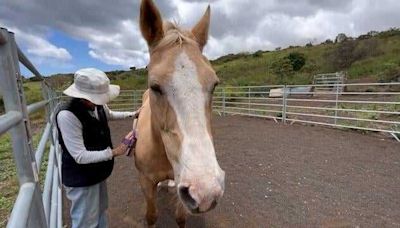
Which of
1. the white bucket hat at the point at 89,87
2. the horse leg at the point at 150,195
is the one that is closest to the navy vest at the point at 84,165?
the white bucket hat at the point at 89,87

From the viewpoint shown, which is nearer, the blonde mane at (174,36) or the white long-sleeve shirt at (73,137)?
the blonde mane at (174,36)

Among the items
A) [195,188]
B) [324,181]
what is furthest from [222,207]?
[195,188]

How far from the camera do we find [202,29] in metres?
2.26

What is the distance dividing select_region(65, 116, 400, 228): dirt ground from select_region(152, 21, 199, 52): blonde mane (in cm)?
206

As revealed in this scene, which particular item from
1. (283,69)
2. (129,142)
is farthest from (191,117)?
(283,69)

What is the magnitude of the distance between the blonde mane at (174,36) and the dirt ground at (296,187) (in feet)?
6.75

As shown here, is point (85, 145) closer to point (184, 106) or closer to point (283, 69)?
point (184, 106)

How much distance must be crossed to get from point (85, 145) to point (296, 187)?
119 inches

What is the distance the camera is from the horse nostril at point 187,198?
1.44 metres

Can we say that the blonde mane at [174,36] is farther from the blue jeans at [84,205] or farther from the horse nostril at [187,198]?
the blue jeans at [84,205]

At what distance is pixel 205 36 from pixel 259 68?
3737 centimetres

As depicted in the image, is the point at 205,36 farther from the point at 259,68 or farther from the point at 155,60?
the point at 259,68

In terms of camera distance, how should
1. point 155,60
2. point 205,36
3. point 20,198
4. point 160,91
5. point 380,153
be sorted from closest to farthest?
1. point 20,198
2. point 160,91
3. point 155,60
4. point 205,36
5. point 380,153

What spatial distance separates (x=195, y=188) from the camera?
1402mm
